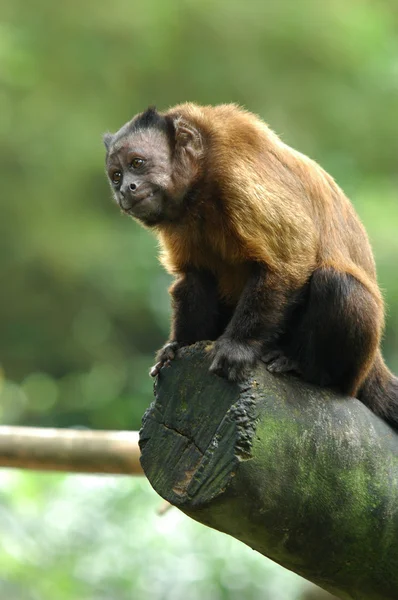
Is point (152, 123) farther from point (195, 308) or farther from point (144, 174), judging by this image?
point (195, 308)

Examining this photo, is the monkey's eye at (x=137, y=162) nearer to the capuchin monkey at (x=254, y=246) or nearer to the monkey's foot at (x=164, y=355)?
the capuchin monkey at (x=254, y=246)

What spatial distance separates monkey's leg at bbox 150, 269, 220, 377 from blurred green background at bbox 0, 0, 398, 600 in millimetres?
5878

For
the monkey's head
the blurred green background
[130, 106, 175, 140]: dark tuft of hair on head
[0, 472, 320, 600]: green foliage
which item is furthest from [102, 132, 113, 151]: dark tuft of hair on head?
the blurred green background

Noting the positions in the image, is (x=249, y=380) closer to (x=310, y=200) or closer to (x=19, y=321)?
(x=310, y=200)

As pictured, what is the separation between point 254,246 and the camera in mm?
4629

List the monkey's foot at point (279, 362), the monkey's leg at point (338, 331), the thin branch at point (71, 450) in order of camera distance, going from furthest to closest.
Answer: the thin branch at point (71, 450), the monkey's leg at point (338, 331), the monkey's foot at point (279, 362)

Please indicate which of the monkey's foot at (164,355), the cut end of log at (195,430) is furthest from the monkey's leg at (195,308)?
the cut end of log at (195,430)

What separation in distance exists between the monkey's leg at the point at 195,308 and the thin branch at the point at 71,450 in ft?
4.17

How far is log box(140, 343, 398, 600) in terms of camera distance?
3.41 meters

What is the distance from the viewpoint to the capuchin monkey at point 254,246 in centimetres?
449

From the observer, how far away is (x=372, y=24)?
39.6ft

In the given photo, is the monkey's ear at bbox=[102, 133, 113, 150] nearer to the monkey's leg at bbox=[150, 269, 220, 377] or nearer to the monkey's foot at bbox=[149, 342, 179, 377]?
the monkey's leg at bbox=[150, 269, 220, 377]

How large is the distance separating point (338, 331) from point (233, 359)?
82cm

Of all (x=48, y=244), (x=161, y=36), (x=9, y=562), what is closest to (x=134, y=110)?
(x=161, y=36)
